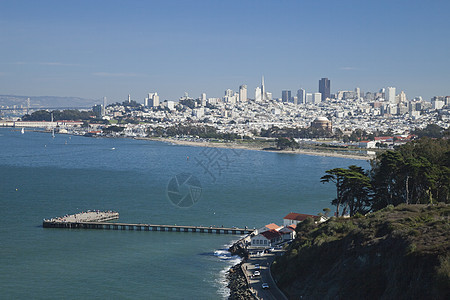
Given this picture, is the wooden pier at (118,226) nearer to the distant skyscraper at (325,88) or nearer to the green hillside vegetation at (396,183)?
the green hillside vegetation at (396,183)

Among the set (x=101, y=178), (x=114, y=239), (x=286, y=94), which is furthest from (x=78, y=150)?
(x=286, y=94)

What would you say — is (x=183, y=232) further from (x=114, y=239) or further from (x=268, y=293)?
(x=268, y=293)

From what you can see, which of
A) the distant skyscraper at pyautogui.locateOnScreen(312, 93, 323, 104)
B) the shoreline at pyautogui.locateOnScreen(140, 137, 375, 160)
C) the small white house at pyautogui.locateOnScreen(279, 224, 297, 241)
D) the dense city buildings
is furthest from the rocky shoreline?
the distant skyscraper at pyautogui.locateOnScreen(312, 93, 323, 104)

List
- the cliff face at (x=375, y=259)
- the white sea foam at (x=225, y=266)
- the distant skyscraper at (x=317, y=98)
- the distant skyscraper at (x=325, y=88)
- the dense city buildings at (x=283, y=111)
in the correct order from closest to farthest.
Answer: the cliff face at (x=375, y=259) < the white sea foam at (x=225, y=266) < the dense city buildings at (x=283, y=111) < the distant skyscraper at (x=317, y=98) < the distant skyscraper at (x=325, y=88)

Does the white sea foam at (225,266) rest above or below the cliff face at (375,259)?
below

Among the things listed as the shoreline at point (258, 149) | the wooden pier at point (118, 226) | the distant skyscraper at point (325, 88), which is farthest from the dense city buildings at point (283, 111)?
the wooden pier at point (118, 226)
